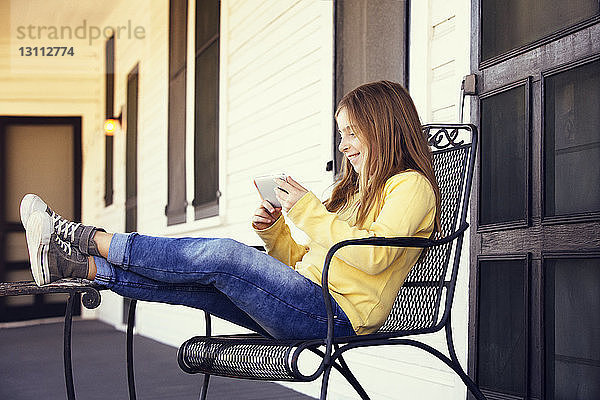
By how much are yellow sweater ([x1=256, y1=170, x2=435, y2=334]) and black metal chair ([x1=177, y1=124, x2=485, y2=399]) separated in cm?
7

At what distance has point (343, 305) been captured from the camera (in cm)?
206

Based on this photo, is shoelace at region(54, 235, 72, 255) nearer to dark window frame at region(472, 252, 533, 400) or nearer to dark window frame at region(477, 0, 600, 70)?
dark window frame at region(472, 252, 533, 400)

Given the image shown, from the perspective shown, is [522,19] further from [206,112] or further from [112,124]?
[112,124]

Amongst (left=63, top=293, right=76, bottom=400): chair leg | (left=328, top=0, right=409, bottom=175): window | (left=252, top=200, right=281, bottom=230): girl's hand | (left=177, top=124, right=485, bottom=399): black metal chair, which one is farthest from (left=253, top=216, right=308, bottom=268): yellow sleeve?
(left=328, top=0, right=409, bottom=175): window

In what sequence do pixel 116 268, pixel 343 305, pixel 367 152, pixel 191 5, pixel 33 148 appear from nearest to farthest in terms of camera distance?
pixel 116 268, pixel 343 305, pixel 367 152, pixel 191 5, pixel 33 148

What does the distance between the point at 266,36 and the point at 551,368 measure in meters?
3.07

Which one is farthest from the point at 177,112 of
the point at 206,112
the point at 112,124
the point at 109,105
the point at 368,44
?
the point at 109,105

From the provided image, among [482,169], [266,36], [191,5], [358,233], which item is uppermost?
[191,5]

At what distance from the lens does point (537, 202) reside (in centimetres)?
235

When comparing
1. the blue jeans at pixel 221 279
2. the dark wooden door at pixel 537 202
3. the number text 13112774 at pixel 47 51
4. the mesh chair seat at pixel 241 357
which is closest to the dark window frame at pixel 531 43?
the dark wooden door at pixel 537 202

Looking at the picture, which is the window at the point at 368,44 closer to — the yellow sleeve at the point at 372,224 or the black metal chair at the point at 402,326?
the black metal chair at the point at 402,326

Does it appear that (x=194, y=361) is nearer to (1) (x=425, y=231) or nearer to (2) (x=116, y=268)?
(2) (x=116, y=268)

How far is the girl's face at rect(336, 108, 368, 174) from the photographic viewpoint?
7.34 ft

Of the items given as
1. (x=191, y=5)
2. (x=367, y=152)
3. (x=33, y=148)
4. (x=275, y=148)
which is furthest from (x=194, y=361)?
(x=33, y=148)
